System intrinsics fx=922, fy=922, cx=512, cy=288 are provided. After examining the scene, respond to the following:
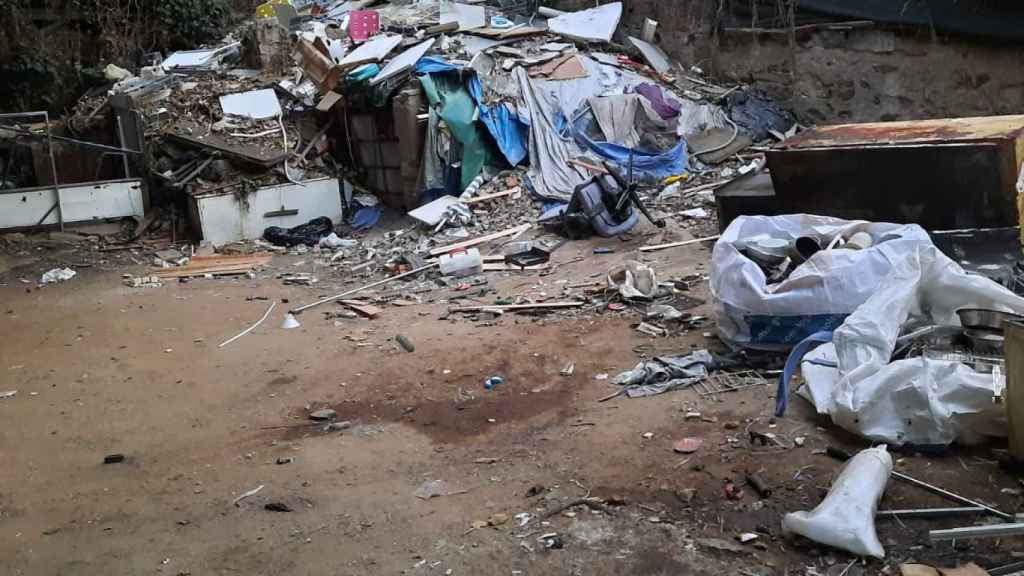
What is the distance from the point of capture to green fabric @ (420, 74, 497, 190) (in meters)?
10.3

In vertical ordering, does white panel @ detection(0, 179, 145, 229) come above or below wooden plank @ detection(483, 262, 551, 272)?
above

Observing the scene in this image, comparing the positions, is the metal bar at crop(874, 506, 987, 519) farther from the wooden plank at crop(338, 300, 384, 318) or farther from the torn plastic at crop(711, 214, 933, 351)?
the wooden plank at crop(338, 300, 384, 318)

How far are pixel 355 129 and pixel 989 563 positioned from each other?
31.6 feet

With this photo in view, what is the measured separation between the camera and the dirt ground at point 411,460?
3404 mm

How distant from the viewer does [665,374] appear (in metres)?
4.93

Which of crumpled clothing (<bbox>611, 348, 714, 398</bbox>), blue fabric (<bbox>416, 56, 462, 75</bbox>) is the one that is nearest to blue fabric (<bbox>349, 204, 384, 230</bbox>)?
blue fabric (<bbox>416, 56, 462, 75</bbox>)

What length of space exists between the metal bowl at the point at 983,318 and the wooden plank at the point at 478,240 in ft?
17.8

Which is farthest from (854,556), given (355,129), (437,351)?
(355,129)

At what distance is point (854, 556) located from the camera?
3.06 m

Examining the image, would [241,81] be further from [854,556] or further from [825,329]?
[854,556]

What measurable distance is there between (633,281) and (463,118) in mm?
4262

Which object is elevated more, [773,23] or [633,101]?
[773,23]

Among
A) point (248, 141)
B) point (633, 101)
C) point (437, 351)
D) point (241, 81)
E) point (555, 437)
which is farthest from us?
point (241, 81)

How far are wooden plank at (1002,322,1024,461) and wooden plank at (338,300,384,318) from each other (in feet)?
16.3
